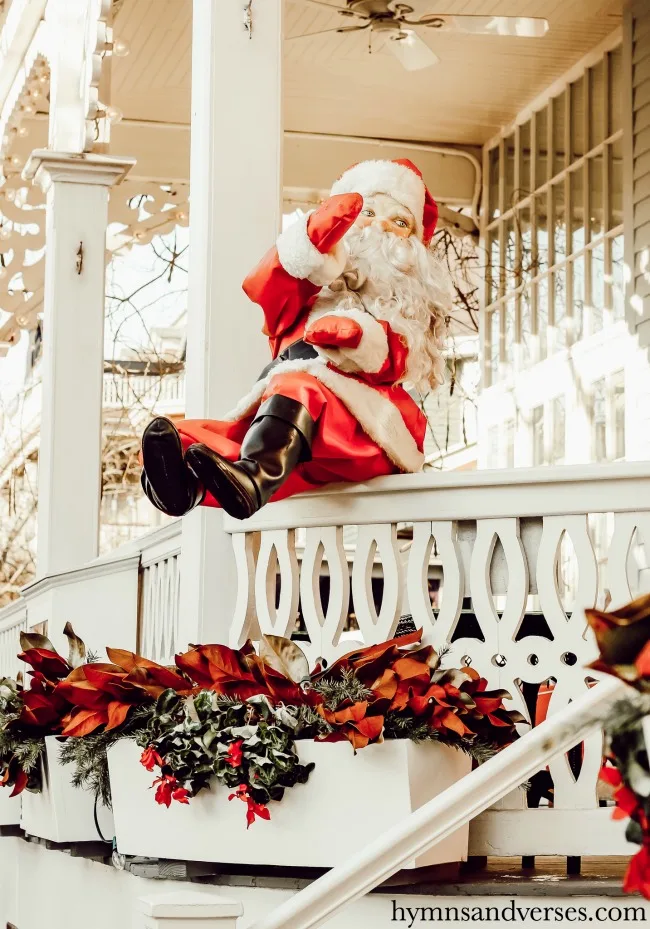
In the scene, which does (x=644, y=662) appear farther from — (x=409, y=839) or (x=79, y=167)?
(x=79, y=167)

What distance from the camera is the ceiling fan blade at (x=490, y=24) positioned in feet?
19.9

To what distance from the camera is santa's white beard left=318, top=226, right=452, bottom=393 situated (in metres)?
3.51

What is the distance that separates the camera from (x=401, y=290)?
3549 millimetres

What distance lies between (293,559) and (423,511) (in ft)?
1.15

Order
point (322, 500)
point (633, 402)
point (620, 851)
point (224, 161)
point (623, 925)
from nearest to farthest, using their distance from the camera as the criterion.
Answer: point (623, 925)
point (620, 851)
point (322, 500)
point (224, 161)
point (633, 402)

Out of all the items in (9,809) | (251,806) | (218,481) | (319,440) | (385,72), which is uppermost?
(385,72)

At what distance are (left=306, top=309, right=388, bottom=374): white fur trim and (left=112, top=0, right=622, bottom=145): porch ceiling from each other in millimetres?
4152

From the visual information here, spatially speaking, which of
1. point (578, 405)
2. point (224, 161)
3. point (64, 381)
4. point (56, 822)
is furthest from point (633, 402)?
point (56, 822)

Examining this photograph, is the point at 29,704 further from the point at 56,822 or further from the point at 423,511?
the point at 423,511

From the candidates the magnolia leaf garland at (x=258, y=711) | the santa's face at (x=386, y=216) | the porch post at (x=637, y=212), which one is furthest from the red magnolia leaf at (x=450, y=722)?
the porch post at (x=637, y=212)

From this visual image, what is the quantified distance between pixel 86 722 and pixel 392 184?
5.44ft

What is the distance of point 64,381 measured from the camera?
5.28 m

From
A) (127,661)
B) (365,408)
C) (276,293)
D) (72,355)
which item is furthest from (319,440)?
(72,355)

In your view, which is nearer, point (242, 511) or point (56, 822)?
point (242, 511)
